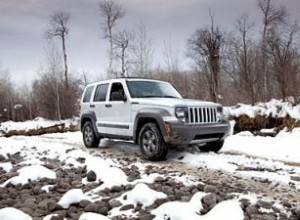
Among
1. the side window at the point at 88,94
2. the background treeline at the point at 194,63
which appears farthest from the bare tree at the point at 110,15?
the side window at the point at 88,94

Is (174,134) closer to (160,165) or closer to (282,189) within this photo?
(160,165)

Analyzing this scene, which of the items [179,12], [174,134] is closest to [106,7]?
[179,12]

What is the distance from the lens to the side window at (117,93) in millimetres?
7832

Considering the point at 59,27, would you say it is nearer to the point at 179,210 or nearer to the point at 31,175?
the point at 31,175

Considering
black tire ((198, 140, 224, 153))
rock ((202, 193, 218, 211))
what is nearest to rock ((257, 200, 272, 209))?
rock ((202, 193, 218, 211))

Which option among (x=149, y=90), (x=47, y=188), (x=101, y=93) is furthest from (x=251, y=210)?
(x=101, y=93)

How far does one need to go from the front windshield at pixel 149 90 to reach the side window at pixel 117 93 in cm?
23

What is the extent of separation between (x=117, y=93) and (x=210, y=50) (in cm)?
1766

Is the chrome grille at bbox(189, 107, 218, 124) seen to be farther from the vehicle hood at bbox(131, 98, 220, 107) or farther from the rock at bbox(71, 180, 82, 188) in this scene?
the rock at bbox(71, 180, 82, 188)

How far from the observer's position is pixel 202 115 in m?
6.91

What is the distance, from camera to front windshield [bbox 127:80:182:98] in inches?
307

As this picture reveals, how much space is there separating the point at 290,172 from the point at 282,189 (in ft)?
3.72

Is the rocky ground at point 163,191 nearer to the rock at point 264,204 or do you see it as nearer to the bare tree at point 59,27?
the rock at point 264,204

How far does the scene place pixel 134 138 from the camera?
24.6 feet
